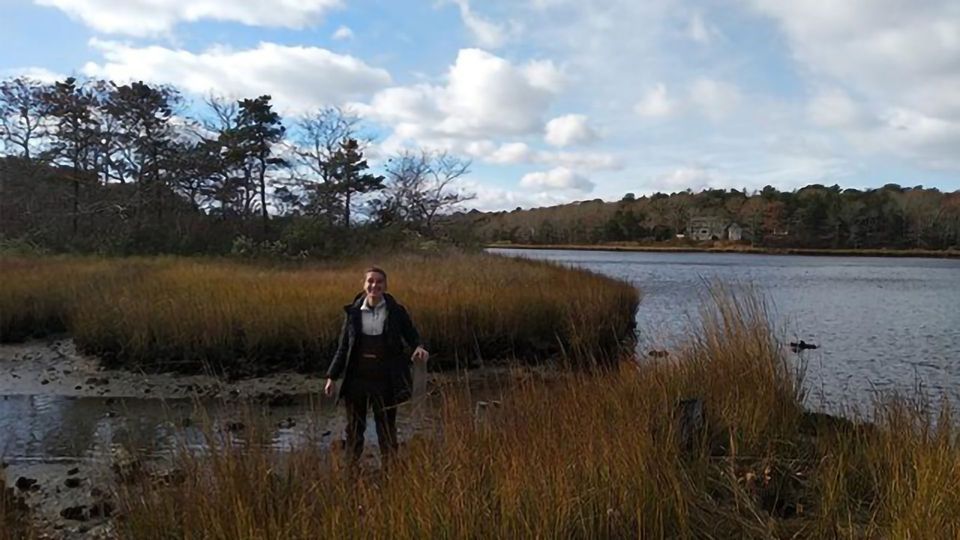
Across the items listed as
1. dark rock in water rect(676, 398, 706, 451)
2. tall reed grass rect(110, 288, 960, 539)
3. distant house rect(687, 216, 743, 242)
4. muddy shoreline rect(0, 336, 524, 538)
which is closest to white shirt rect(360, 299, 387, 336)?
muddy shoreline rect(0, 336, 524, 538)

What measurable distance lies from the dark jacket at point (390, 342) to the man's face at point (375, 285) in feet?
0.31

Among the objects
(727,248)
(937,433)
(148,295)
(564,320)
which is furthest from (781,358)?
(727,248)

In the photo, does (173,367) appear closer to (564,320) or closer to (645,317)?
(564,320)

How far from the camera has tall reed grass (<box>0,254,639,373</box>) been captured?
1123 centimetres

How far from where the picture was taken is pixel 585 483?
12.0ft

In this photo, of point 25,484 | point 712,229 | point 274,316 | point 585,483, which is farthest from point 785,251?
point 585,483

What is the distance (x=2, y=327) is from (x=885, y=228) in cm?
11630

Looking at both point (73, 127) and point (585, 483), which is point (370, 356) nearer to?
point (585, 483)

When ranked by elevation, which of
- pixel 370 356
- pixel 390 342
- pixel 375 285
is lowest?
pixel 370 356

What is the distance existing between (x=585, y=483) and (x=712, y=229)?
130785 millimetres

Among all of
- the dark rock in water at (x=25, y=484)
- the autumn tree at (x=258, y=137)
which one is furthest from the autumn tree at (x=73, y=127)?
the dark rock in water at (x=25, y=484)

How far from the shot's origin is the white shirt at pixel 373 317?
5.68 m

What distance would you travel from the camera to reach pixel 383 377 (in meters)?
5.70

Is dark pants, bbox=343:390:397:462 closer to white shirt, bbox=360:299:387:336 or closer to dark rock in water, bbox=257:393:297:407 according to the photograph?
white shirt, bbox=360:299:387:336
